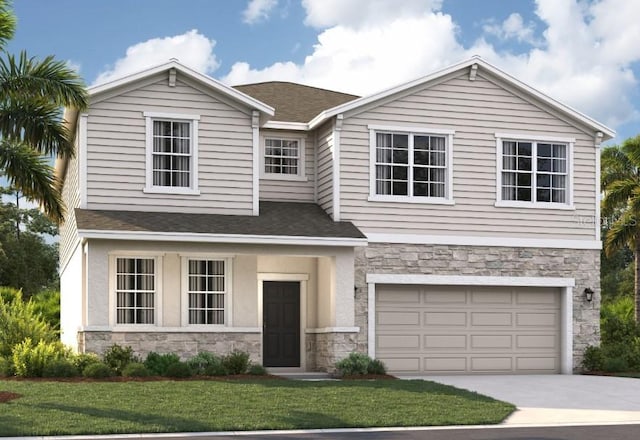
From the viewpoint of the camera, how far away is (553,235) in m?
25.6

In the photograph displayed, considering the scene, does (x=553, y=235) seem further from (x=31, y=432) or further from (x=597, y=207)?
(x=31, y=432)

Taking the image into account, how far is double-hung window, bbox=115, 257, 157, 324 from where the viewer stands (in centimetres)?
2261

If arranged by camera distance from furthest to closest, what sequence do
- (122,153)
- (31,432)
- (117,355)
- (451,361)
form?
(451,361)
(122,153)
(117,355)
(31,432)

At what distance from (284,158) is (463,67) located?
4968mm

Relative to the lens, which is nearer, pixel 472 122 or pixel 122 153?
pixel 122 153

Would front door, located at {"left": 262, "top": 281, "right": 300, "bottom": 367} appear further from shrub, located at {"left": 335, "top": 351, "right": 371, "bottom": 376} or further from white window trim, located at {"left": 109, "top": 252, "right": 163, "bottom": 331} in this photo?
white window trim, located at {"left": 109, "top": 252, "right": 163, "bottom": 331}

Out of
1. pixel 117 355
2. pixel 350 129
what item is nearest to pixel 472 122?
pixel 350 129

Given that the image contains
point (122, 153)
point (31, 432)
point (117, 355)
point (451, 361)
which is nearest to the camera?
point (31, 432)

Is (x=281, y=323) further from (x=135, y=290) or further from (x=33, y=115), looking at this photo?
(x=33, y=115)

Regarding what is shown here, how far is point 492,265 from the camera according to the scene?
2500 centimetres

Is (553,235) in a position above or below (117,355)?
above

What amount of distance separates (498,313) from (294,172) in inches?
243

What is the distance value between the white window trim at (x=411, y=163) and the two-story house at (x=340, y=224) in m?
0.04

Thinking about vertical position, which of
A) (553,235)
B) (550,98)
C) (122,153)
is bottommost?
(553,235)
